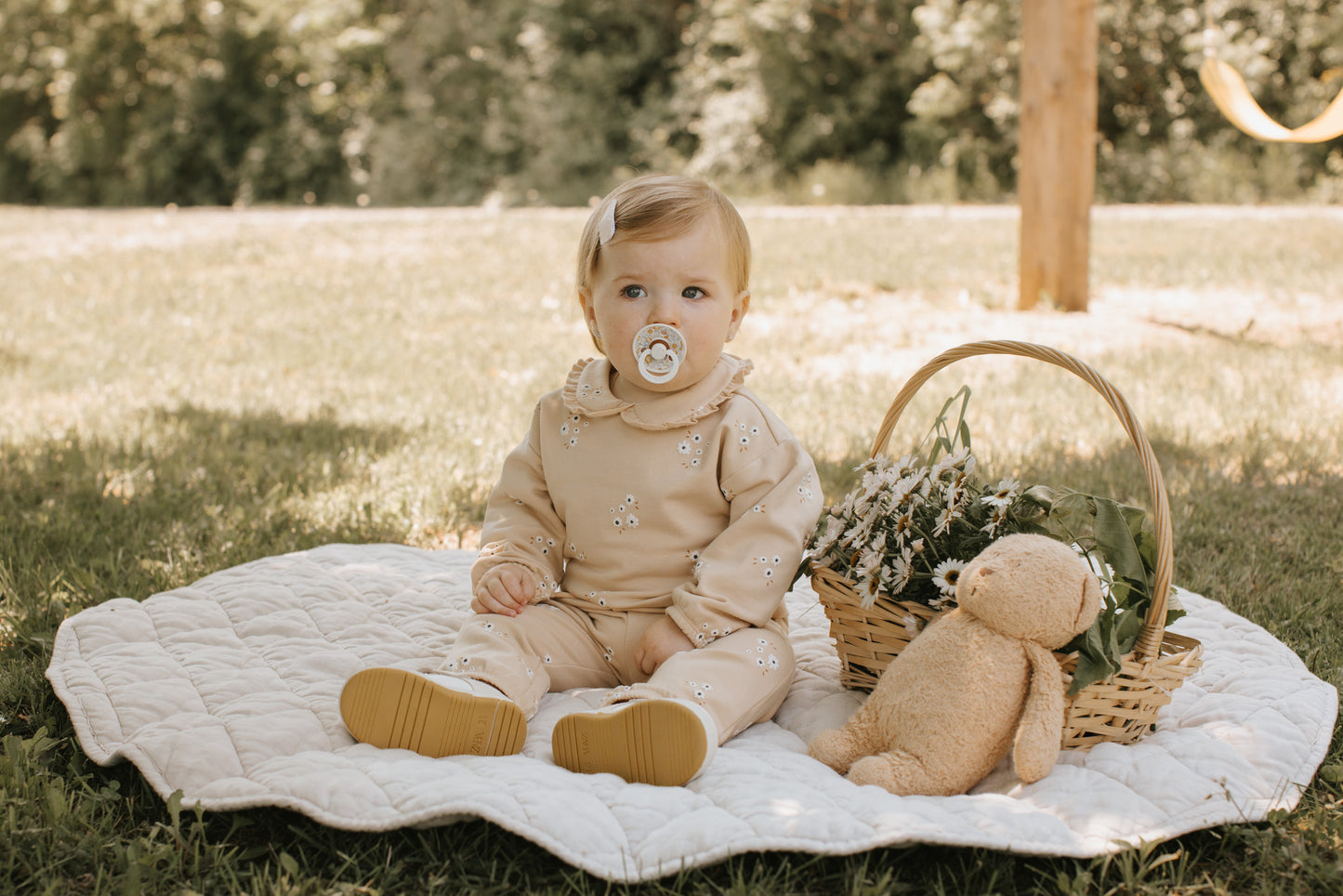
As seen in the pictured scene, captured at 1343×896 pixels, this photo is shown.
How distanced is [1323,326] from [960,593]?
5.17 meters

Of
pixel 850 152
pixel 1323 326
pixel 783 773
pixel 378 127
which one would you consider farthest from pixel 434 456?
pixel 378 127

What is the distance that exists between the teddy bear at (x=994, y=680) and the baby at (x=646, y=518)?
1.16 ft

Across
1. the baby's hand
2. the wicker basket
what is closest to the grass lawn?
the wicker basket

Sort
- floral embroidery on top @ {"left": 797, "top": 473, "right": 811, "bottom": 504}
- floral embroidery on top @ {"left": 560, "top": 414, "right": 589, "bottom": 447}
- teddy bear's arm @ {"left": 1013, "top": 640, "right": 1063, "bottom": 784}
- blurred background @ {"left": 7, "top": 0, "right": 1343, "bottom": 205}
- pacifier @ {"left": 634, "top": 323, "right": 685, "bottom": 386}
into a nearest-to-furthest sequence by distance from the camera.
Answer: teddy bear's arm @ {"left": 1013, "top": 640, "right": 1063, "bottom": 784} < pacifier @ {"left": 634, "top": 323, "right": 685, "bottom": 386} < floral embroidery on top @ {"left": 797, "top": 473, "right": 811, "bottom": 504} < floral embroidery on top @ {"left": 560, "top": 414, "right": 589, "bottom": 447} < blurred background @ {"left": 7, "top": 0, "right": 1343, "bottom": 205}

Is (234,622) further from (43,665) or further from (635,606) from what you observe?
(635,606)

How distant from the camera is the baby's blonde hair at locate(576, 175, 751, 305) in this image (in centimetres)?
222

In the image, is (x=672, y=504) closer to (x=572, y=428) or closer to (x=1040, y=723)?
(x=572, y=428)

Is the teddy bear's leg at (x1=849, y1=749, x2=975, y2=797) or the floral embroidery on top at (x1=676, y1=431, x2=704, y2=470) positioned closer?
the teddy bear's leg at (x1=849, y1=749, x2=975, y2=797)

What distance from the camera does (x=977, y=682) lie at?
191 centimetres

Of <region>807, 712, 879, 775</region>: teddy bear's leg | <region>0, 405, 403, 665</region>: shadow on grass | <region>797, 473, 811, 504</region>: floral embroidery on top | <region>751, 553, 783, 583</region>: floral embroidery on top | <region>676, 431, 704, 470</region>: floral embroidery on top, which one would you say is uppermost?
<region>676, 431, 704, 470</region>: floral embroidery on top

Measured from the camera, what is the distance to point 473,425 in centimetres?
454

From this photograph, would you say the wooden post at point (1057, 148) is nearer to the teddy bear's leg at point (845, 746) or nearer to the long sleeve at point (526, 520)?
the long sleeve at point (526, 520)

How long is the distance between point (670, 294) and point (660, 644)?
2.33ft

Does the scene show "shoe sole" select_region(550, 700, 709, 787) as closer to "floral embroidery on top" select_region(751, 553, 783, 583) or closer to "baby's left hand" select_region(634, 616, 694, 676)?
"baby's left hand" select_region(634, 616, 694, 676)
